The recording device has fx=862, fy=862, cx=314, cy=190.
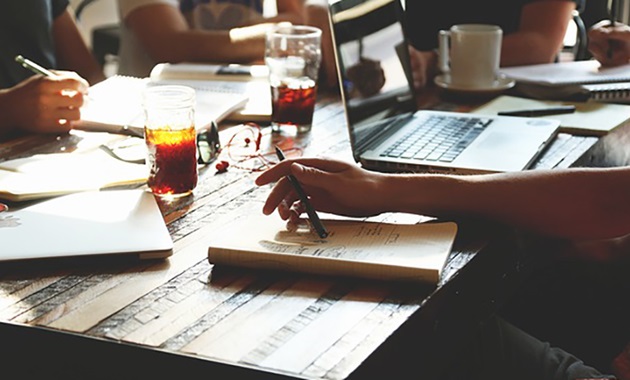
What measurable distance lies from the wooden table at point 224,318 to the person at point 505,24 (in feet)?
3.63

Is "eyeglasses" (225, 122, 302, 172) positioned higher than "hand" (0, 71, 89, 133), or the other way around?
"hand" (0, 71, 89, 133)

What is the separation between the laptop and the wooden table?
1.14 ft

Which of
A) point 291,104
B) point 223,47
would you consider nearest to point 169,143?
point 291,104

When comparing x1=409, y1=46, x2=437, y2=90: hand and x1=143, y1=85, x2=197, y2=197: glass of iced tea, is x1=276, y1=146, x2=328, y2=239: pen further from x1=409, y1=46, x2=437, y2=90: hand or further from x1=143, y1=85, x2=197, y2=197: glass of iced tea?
x1=409, y1=46, x2=437, y2=90: hand

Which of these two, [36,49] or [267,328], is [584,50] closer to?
[36,49]

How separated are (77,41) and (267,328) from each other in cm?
184

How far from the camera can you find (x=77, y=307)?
0.97 metres

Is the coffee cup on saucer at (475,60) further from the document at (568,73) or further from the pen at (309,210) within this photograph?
the pen at (309,210)

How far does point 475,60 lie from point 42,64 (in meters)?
1.22

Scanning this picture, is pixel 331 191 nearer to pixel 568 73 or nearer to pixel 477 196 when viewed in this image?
pixel 477 196

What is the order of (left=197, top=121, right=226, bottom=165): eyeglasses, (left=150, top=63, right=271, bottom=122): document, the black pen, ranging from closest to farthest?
(left=197, top=121, right=226, bottom=165): eyeglasses
the black pen
(left=150, top=63, right=271, bottom=122): document

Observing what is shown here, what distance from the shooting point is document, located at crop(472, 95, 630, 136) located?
1.72 m

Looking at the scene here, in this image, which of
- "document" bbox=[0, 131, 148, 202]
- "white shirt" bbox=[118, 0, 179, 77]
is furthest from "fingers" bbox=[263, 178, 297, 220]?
"white shirt" bbox=[118, 0, 179, 77]

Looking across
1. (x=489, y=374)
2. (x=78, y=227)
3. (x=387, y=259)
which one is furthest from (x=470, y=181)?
(x=78, y=227)
